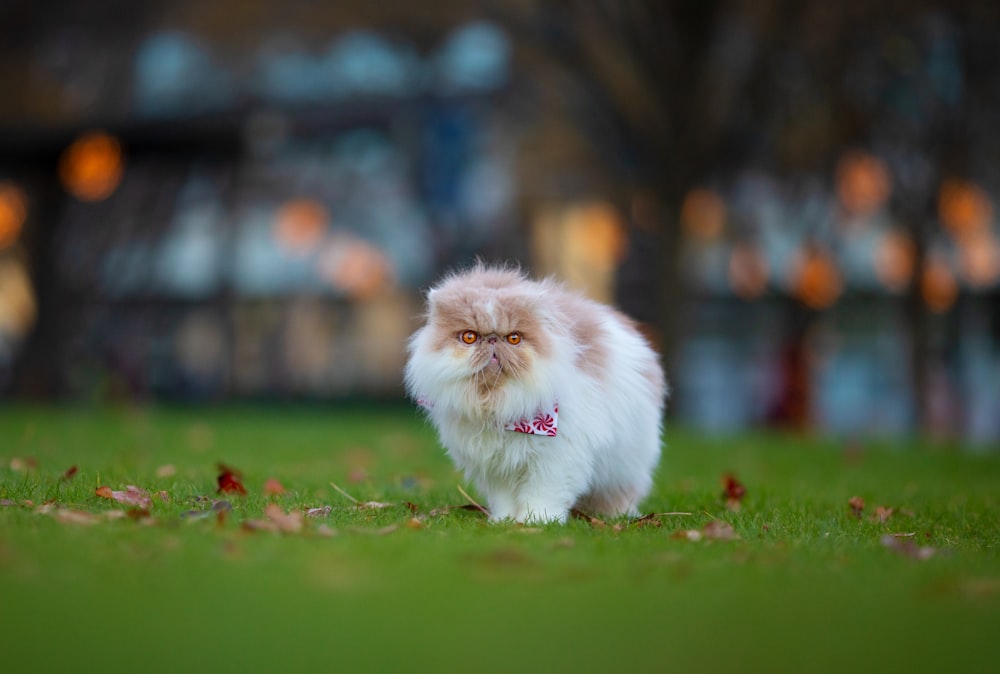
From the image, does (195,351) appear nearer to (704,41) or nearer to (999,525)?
(704,41)

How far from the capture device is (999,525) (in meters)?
5.97

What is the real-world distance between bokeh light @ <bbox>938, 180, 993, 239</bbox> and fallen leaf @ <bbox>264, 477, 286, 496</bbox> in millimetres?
13451

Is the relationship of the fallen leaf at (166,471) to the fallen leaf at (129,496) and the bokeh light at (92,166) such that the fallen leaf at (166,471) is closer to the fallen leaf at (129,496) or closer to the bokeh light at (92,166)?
the fallen leaf at (129,496)

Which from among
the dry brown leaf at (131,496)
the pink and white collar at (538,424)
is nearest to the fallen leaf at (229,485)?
the dry brown leaf at (131,496)

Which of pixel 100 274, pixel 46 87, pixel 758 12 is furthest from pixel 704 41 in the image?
pixel 46 87

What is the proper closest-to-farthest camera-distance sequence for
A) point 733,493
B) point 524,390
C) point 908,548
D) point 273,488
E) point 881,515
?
point 908,548 < point 524,390 < point 881,515 < point 273,488 < point 733,493

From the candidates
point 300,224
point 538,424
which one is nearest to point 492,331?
point 538,424

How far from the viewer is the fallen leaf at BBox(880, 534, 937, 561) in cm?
472

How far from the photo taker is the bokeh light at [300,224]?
24.9m

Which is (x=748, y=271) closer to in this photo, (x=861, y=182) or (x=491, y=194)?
(x=861, y=182)

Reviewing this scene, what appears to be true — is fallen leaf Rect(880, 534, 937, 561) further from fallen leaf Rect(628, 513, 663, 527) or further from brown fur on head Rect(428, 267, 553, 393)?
brown fur on head Rect(428, 267, 553, 393)

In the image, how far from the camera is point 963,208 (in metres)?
18.8

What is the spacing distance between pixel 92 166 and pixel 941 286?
56.6 ft

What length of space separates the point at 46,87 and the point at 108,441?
14897 millimetres
